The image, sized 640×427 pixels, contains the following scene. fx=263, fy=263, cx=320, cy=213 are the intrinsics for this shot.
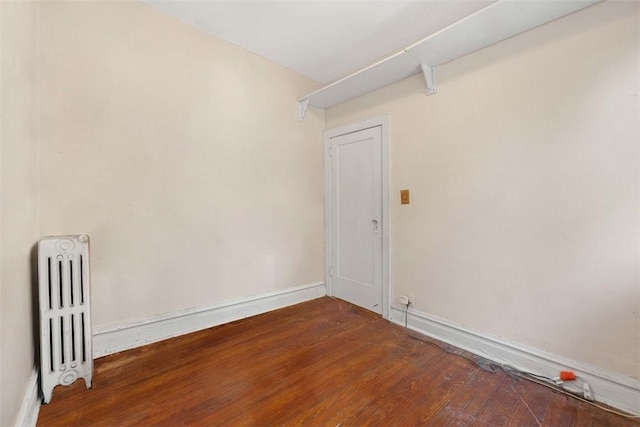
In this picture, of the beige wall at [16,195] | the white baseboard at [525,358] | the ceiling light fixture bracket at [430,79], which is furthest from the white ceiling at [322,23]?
the white baseboard at [525,358]

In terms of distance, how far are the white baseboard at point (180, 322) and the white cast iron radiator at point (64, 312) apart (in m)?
0.40

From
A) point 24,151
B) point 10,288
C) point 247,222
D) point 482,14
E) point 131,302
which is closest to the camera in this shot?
point 10,288

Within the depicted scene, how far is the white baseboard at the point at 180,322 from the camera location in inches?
81.3

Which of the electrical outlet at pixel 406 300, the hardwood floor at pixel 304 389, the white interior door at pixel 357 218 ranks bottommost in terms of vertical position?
the hardwood floor at pixel 304 389

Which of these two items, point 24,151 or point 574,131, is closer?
point 24,151

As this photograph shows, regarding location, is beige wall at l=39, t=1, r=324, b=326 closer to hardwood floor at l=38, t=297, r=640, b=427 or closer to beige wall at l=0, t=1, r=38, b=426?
beige wall at l=0, t=1, r=38, b=426

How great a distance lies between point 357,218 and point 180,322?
2.09 metres

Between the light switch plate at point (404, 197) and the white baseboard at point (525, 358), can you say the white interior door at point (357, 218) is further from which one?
the white baseboard at point (525, 358)

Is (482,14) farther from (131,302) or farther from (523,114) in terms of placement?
(131,302)

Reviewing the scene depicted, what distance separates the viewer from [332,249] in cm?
347

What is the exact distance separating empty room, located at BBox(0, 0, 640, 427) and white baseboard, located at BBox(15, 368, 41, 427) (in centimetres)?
3

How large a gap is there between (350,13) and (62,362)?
3.21m

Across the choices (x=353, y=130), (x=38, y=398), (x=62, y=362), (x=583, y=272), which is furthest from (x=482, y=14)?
(x=38, y=398)

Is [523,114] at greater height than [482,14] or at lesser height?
lesser
